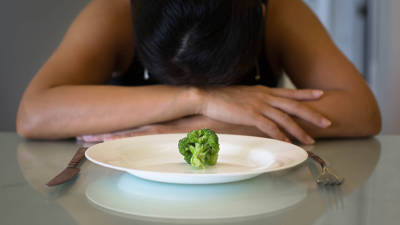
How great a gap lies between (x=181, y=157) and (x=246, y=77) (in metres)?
0.90

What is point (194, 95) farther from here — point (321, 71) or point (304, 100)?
point (321, 71)

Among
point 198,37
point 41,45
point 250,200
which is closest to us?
point 250,200

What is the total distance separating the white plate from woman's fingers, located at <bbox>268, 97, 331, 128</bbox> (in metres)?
0.32

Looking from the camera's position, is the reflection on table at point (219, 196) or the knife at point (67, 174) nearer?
the reflection on table at point (219, 196)

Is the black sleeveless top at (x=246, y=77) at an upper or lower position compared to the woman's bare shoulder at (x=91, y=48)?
lower

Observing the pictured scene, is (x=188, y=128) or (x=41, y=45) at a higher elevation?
(x=41, y=45)

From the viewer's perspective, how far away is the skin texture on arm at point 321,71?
3.28ft

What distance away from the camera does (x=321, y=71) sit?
Answer: 3.90ft

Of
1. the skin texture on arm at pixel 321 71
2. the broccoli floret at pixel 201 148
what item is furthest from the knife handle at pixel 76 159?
the skin texture on arm at pixel 321 71

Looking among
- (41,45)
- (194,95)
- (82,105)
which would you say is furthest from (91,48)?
(41,45)

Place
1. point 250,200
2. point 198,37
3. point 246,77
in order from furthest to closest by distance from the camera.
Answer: point 246,77, point 198,37, point 250,200

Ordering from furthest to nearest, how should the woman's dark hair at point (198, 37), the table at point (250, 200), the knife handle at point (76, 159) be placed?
the woman's dark hair at point (198, 37) < the knife handle at point (76, 159) < the table at point (250, 200)

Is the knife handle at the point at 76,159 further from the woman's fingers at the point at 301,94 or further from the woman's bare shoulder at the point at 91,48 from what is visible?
the woman's fingers at the point at 301,94

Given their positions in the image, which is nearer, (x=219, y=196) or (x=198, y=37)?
(x=219, y=196)
